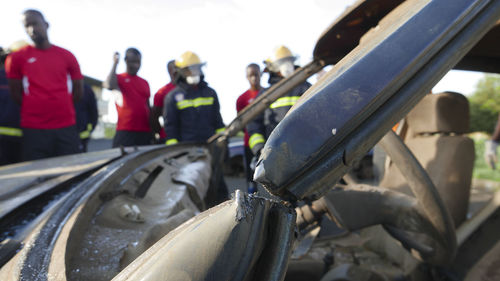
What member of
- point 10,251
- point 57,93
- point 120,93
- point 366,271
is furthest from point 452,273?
point 120,93

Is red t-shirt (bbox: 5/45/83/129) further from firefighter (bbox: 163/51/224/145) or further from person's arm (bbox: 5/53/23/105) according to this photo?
firefighter (bbox: 163/51/224/145)

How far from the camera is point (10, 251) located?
2.78ft

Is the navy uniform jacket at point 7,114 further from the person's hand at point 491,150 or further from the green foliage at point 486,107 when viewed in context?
the green foliage at point 486,107

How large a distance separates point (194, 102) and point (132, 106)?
0.99 metres

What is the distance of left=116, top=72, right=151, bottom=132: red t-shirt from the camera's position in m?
4.33

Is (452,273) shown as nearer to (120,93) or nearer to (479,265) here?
(479,265)

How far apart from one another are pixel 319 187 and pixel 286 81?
1657 millimetres

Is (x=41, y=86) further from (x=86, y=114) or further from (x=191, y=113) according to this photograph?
(x=86, y=114)

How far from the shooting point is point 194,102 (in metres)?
3.94

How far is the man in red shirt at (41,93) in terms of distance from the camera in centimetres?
280

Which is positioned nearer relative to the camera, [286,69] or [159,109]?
[286,69]

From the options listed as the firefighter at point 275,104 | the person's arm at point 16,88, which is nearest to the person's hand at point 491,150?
the firefighter at point 275,104

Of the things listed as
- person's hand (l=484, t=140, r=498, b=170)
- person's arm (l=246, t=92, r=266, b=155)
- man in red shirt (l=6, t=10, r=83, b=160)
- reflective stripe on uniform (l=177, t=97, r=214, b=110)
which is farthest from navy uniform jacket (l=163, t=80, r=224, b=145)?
person's hand (l=484, t=140, r=498, b=170)

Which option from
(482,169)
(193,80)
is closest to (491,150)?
(193,80)
